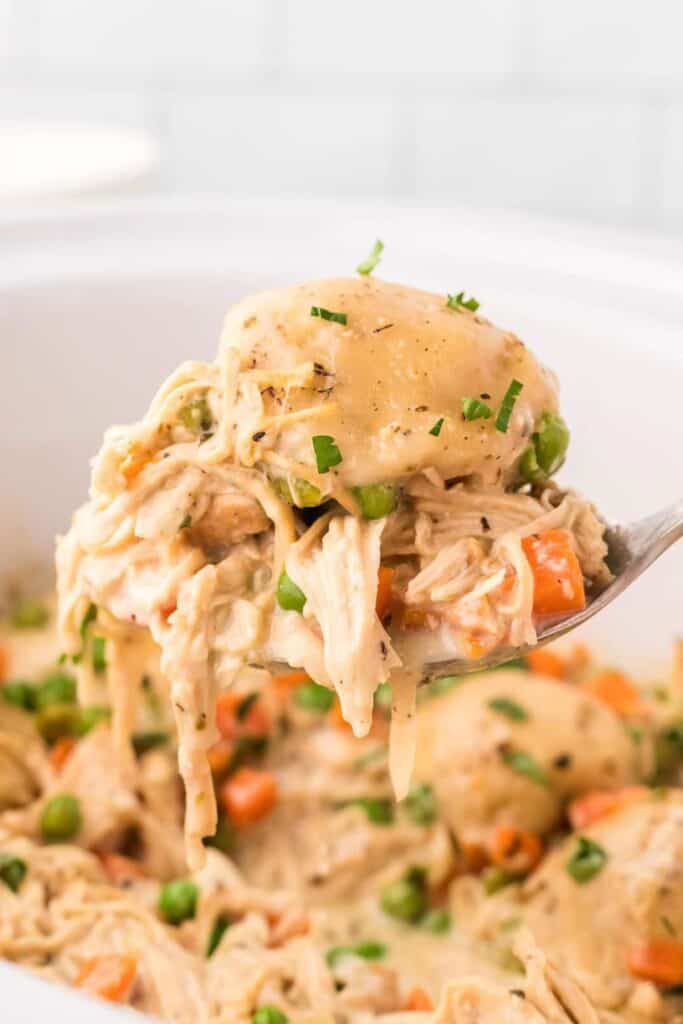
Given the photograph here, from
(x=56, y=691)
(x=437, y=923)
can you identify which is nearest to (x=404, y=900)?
(x=437, y=923)

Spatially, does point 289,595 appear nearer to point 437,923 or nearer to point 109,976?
point 109,976

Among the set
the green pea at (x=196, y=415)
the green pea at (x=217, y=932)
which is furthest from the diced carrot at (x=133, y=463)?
the green pea at (x=217, y=932)

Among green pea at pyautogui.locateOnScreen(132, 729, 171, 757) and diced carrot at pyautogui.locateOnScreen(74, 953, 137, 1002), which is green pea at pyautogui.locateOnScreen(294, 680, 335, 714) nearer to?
green pea at pyautogui.locateOnScreen(132, 729, 171, 757)

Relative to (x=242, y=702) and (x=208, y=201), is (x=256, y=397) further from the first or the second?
(x=208, y=201)

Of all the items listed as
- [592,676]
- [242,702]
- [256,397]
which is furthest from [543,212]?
[256,397]

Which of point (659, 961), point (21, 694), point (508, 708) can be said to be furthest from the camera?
point (21, 694)

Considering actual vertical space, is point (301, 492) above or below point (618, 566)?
above
